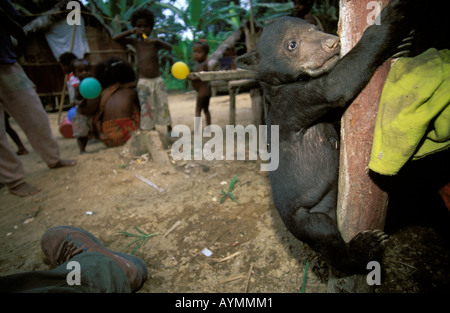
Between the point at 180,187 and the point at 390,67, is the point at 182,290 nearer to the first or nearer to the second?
the point at 180,187

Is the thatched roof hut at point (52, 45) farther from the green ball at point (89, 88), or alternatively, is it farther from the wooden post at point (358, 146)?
the wooden post at point (358, 146)

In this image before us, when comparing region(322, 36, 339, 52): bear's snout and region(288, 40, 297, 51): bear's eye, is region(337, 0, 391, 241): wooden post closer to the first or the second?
region(322, 36, 339, 52): bear's snout

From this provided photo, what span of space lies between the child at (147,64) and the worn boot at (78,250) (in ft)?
9.23

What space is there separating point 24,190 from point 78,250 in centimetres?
214

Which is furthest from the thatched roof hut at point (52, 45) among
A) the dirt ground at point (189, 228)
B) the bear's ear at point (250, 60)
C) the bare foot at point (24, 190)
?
the bear's ear at point (250, 60)

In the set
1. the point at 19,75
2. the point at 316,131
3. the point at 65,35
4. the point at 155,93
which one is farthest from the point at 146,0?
the point at 316,131

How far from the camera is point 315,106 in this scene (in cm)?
141

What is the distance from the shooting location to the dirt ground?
6.43 feet

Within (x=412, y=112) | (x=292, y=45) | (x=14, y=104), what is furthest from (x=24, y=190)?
(x=412, y=112)

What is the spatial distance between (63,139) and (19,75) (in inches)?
136

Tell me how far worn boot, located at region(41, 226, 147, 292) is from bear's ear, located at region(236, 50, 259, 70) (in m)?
1.82

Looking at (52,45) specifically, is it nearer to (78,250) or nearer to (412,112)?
(78,250)

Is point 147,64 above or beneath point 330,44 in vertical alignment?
beneath

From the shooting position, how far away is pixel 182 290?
6.52ft
